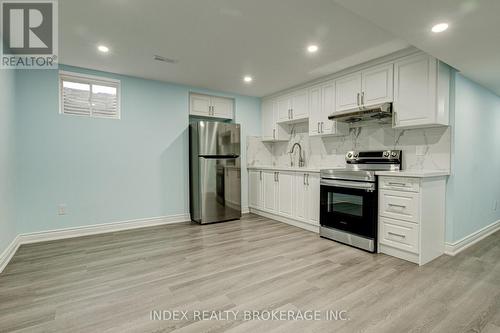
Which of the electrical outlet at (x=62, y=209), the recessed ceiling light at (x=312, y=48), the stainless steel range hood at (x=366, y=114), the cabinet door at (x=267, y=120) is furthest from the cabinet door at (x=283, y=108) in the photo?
the electrical outlet at (x=62, y=209)

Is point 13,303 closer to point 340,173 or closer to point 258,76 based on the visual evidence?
→ point 340,173

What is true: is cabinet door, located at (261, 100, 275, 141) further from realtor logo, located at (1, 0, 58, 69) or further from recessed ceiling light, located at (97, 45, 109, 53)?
realtor logo, located at (1, 0, 58, 69)

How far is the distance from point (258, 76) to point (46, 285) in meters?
3.68

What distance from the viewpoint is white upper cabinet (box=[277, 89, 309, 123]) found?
4342mm

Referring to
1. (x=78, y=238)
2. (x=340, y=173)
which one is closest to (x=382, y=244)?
(x=340, y=173)

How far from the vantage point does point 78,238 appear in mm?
3527

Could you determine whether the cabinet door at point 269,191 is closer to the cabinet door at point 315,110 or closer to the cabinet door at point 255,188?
the cabinet door at point 255,188

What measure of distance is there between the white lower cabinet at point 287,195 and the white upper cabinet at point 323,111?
2.52 ft

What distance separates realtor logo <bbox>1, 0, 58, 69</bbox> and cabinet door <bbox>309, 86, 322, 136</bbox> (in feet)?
11.3

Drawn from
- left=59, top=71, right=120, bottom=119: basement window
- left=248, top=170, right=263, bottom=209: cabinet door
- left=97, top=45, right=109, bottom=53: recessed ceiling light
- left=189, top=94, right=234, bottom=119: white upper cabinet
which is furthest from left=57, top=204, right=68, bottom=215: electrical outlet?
left=248, top=170, right=263, bottom=209: cabinet door

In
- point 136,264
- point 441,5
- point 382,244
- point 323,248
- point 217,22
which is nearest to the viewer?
point 441,5

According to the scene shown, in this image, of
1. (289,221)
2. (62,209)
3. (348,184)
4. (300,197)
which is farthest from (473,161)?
(62,209)

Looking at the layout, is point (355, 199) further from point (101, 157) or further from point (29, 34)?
point (29, 34)

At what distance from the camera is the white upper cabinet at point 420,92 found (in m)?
2.75
